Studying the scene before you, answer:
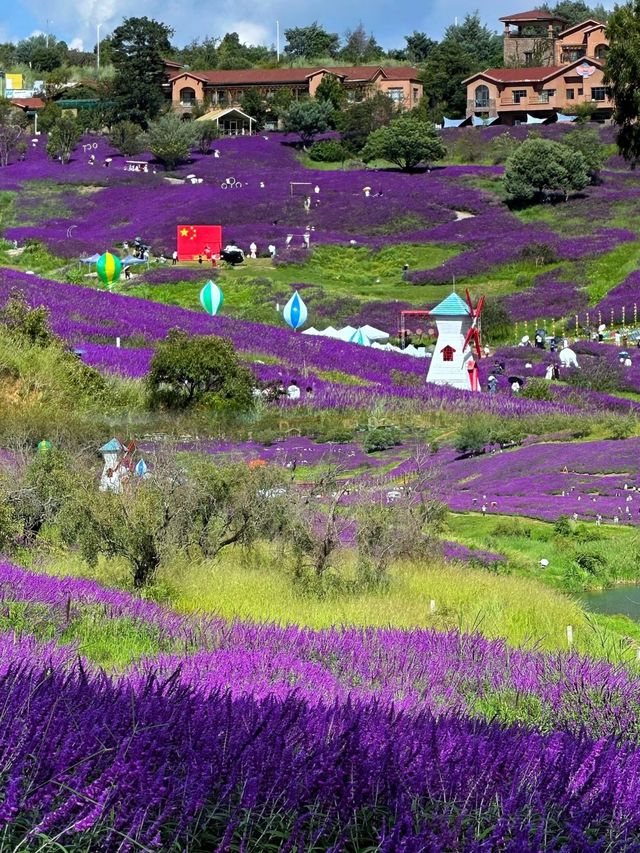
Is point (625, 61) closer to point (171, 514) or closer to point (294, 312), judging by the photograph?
point (171, 514)

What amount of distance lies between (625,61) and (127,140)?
257ft

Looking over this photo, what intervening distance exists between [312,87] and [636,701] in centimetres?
10727

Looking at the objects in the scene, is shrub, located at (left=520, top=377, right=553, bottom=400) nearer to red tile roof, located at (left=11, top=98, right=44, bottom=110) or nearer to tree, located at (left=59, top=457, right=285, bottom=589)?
tree, located at (left=59, top=457, right=285, bottom=589)

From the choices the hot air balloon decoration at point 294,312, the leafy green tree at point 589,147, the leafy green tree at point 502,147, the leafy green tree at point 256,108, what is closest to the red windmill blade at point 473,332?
the hot air balloon decoration at point 294,312

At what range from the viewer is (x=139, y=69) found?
104250 mm

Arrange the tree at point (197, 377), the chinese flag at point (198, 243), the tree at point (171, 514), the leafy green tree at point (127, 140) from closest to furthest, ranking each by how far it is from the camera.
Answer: the tree at point (171, 514) < the tree at point (197, 377) < the chinese flag at point (198, 243) < the leafy green tree at point (127, 140)

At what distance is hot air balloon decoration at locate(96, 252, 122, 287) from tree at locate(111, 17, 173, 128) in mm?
42554

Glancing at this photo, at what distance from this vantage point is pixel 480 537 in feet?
77.4

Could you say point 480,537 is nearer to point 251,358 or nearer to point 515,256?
point 251,358

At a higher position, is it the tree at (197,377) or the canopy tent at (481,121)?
the canopy tent at (481,121)

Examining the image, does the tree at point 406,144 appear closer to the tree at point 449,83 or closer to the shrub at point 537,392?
the tree at point 449,83

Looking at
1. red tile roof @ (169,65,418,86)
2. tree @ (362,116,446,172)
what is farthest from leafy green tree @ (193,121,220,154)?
tree @ (362,116,446,172)

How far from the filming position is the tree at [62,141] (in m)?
94.4

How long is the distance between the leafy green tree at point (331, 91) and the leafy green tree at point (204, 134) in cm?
914
